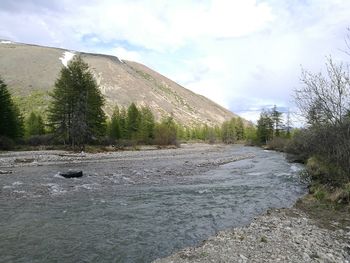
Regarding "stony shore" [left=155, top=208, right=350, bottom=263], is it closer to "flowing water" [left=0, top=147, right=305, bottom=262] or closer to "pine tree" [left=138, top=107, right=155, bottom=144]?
"flowing water" [left=0, top=147, right=305, bottom=262]

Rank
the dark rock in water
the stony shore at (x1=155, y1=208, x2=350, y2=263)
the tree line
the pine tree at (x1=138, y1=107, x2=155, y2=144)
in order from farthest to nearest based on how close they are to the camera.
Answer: the pine tree at (x1=138, y1=107, x2=155, y2=144) < the tree line < the dark rock in water < the stony shore at (x1=155, y1=208, x2=350, y2=263)

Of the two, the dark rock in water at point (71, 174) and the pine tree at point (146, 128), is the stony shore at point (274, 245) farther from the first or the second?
the pine tree at point (146, 128)

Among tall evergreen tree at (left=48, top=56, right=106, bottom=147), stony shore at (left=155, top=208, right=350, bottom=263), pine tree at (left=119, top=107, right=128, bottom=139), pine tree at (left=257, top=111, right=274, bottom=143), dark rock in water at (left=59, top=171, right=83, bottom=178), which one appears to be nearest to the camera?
stony shore at (left=155, top=208, right=350, bottom=263)

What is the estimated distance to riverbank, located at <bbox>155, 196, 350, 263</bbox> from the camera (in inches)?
459

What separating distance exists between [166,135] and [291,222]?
8979cm

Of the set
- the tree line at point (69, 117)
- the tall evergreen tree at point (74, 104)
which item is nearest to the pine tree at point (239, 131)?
the tree line at point (69, 117)

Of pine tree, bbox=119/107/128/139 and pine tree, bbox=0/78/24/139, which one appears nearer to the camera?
pine tree, bbox=0/78/24/139

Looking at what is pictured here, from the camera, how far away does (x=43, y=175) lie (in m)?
33.1

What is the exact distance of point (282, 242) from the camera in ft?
43.3

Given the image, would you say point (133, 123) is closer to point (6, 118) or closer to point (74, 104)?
point (74, 104)

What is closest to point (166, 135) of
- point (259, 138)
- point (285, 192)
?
point (259, 138)

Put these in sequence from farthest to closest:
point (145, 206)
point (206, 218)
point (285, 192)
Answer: point (285, 192)
point (145, 206)
point (206, 218)

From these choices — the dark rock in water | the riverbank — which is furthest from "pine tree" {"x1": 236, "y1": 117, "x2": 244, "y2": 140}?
the riverbank

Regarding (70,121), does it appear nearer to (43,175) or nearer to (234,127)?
(43,175)
